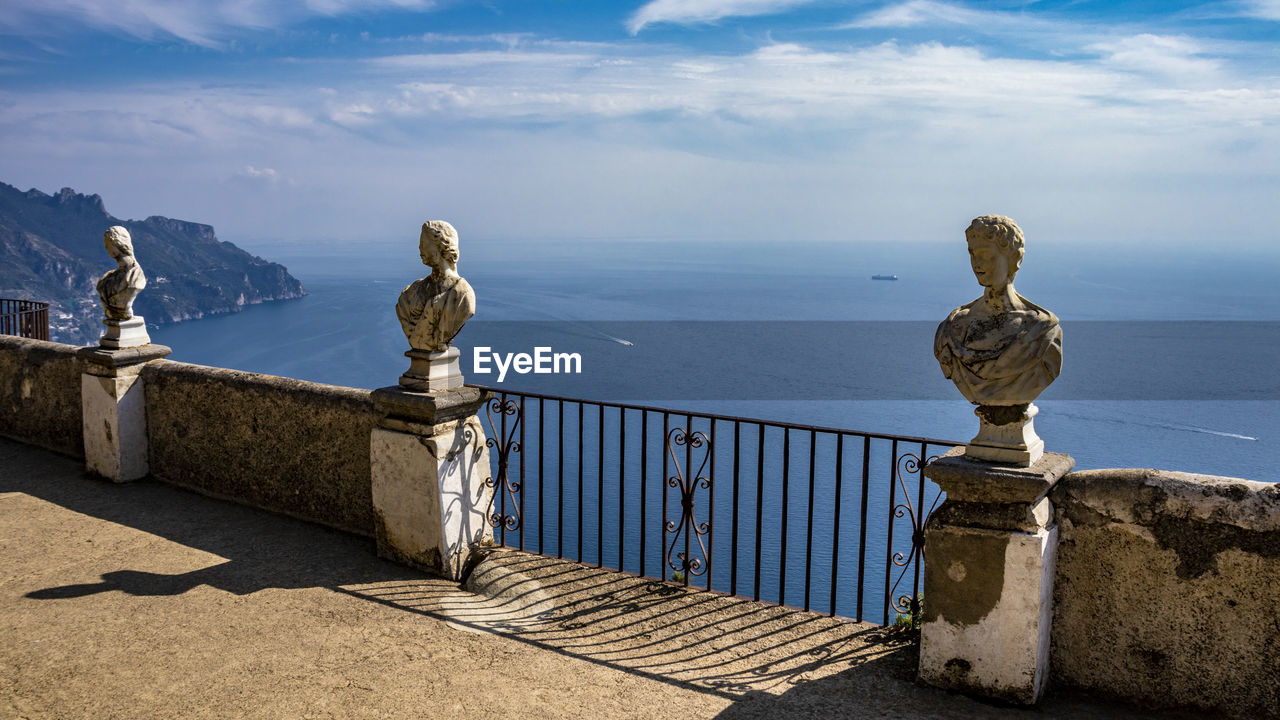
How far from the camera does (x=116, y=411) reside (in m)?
6.80

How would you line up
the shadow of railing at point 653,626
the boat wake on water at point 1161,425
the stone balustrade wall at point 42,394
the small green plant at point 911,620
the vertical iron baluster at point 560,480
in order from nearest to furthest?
the shadow of railing at point 653,626, the small green plant at point 911,620, the vertical iron baluster at point 560,480, the stone balustrade wall at point 42,394, the boat wake on water at point 1161,425

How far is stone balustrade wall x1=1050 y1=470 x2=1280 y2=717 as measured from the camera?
10.8 feet

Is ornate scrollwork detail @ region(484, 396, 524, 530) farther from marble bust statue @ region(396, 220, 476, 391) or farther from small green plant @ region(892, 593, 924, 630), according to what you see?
small green plant @ region(892, 593, 924, 630)

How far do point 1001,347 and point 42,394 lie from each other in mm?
8083

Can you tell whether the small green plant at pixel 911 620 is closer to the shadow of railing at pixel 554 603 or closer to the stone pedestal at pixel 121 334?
the shadow of railing at pixel 554 603

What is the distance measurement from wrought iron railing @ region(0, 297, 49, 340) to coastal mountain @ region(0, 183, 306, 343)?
4632cm

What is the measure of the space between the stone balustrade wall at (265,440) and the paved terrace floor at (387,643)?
32 cm

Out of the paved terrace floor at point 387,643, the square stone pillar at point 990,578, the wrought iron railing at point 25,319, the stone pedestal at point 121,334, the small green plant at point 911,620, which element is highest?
the stone pedestal at point 121,334

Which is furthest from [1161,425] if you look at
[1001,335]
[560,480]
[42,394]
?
[42,394]

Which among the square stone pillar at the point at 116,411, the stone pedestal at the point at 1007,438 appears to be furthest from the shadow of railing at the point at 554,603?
the stone pedestal at the point at 1007,438

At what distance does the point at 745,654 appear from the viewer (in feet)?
13.4

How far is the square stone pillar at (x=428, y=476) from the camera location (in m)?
5.02

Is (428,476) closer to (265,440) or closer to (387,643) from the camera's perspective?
(387,643)

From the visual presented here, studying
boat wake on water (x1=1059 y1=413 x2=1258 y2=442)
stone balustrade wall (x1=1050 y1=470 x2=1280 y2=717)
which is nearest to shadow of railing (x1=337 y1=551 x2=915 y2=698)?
stone balustrade wall (x1=1050 y1=470 x2=1280 y2=717)
